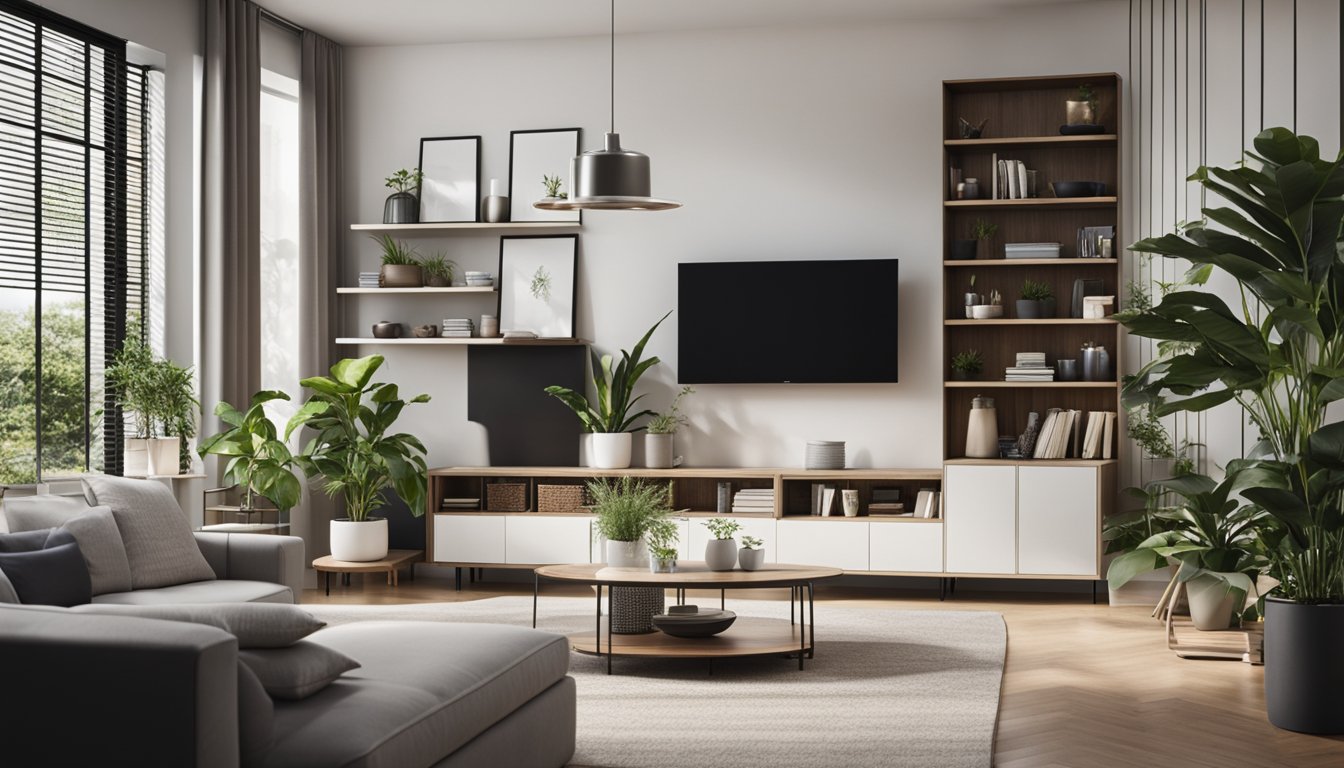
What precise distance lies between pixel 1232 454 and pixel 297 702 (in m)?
5.74

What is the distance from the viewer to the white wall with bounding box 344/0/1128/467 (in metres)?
7.57

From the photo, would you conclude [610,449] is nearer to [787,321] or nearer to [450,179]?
[787,321]

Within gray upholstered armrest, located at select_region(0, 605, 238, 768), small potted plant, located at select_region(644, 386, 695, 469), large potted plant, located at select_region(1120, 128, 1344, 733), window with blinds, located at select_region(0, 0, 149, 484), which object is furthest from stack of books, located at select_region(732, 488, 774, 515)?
gray upholstered armrest, located at select_region(0, 605, 238, 768)

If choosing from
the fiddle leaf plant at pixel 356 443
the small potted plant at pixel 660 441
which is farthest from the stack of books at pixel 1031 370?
the fiddle leaf plant at pixel 356 443

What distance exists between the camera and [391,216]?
8.03 metres

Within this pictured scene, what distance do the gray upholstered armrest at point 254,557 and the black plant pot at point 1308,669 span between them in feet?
12.1

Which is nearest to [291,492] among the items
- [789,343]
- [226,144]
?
[226,144]

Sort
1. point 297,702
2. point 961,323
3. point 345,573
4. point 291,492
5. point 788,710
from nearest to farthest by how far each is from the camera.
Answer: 1. point 297,702
2. point 788,710
3. point 291,492
4. point 961,323
5. point 345,573

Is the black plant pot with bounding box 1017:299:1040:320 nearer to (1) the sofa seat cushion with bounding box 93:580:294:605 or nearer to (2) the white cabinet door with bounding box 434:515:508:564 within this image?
(2) the white cabinet door with bounding box 434:515:508:564

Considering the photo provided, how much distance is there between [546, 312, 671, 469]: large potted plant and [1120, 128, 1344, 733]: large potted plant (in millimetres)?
3630

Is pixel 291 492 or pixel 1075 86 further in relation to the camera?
pixel 1075 86

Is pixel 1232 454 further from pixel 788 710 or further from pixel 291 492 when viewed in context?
pixel 291 492

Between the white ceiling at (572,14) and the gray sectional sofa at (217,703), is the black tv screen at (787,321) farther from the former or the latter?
the gray sectional sofa at (217,703)

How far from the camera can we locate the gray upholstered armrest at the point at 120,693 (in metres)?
2.45
